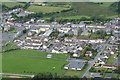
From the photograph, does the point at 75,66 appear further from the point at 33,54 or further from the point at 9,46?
the point at 9,46

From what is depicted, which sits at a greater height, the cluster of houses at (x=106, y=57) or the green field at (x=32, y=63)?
the cluster of houses at (x=106, y=57)

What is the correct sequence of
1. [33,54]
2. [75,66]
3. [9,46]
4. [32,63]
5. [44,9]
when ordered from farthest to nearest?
[44,9] < [9,46] < [33,54] < [32,63] < [75,66]

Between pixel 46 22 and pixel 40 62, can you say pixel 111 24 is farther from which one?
pixel 40 62

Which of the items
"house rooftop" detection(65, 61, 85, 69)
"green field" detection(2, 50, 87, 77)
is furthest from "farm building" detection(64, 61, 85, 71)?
"green field" detection(2, 50, 87, 77)

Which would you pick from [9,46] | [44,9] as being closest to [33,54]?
[9,46]

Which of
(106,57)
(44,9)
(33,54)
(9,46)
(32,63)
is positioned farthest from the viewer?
(44,9)

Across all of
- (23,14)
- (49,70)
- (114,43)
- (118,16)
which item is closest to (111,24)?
(118,16)

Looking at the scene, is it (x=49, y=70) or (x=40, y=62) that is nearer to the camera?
(x=49, y=70)

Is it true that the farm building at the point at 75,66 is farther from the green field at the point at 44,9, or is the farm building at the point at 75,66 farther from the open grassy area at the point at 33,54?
the green field at the point at 44,9

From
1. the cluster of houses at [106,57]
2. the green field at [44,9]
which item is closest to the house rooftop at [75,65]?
the cluster of houses at [106,57]
